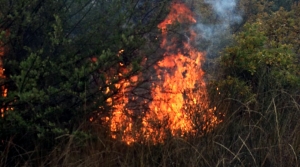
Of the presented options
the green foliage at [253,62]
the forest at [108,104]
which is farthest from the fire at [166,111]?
the green foliage at [253,62]

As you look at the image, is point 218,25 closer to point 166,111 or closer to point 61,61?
point 166,111

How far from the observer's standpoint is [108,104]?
531 centimetres

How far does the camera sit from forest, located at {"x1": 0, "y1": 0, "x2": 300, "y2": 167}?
15.1ft

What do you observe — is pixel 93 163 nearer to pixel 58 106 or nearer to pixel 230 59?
pixel 58 106

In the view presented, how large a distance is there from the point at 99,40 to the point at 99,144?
1.11m

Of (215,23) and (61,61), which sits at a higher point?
(215,23)

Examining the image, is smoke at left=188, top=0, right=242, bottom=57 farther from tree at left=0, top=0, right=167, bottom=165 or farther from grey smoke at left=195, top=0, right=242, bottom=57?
tree at left=0, top=0, right=167, bottom=165

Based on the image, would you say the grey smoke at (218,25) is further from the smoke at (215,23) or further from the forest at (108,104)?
the forest at (108,104)

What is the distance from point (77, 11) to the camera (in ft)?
17.5

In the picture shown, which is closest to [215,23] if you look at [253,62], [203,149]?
[253,62]

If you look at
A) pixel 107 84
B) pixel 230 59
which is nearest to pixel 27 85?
pixel 107 84

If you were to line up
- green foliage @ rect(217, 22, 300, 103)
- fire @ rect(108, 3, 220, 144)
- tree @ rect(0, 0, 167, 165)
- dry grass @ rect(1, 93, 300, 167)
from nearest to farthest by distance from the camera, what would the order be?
dry grass @ rect(1, 93, 300, 167)
tree @ rect(0, 0, 167, 165)
fire @ rect(108, 3, 220, 144)
green foliage @ rect(217, 22, 300, 103)

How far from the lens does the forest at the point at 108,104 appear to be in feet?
15.1

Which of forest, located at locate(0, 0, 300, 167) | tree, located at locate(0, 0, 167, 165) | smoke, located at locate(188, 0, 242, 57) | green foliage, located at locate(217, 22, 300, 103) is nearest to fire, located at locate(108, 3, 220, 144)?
forest, located at locate(0, 0, 300, 167)
